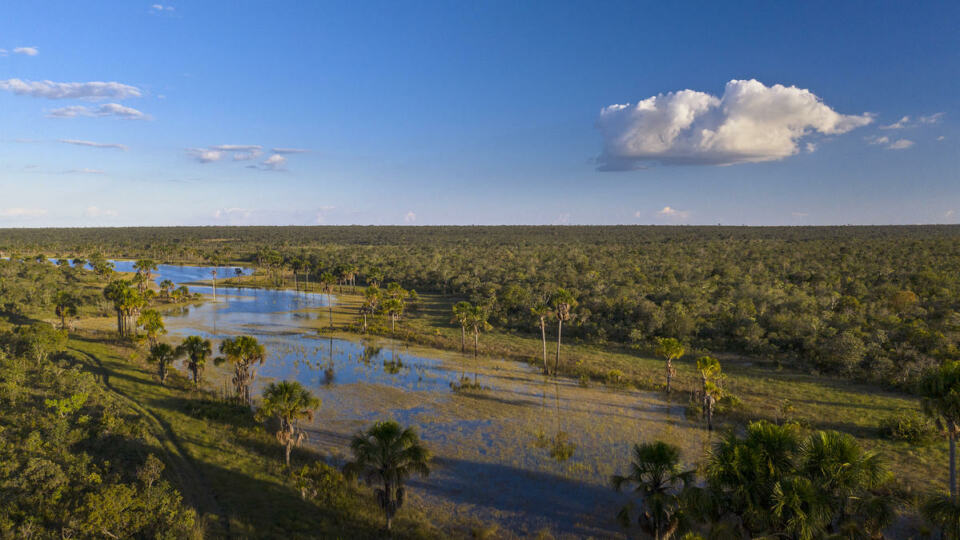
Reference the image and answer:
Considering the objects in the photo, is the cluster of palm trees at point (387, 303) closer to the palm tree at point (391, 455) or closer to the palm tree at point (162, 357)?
the palm tree at point (162, 357)

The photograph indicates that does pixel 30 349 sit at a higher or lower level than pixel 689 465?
higher

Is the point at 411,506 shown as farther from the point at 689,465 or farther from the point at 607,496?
the point at 689,465

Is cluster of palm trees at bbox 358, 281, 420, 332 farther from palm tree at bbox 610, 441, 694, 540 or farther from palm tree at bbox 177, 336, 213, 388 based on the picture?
palm tree at bbox 610, 441, 694, 540

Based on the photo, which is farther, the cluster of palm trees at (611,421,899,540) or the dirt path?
the dirt path

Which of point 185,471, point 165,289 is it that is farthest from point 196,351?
point 165,289

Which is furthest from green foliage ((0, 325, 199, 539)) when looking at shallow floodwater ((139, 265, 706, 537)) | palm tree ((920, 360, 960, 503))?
palm tree ((920, 360, 960, 503))

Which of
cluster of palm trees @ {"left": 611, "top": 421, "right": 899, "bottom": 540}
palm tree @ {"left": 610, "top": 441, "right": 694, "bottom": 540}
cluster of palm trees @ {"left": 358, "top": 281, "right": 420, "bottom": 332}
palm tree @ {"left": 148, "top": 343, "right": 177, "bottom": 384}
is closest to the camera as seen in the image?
cluster of palm trees @ {"left": 611, "top": 421, "right": 899, "bottom": 540}

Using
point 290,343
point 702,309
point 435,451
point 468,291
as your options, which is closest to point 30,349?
point 290,343
